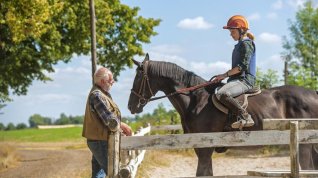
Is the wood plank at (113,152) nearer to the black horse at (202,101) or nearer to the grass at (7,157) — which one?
the black horse at (202,101)

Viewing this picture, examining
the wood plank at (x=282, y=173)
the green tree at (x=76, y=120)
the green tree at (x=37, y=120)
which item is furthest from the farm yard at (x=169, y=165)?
the green tree at (x=37, y=120)

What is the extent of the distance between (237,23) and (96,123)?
3.64 m

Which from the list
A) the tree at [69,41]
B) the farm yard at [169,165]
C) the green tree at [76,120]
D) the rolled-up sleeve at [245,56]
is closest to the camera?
the rolled-up sleeve at [245,56]

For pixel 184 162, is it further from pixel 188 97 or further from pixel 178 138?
pixel 178 138

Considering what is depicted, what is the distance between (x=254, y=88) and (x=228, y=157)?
1346 centimetres

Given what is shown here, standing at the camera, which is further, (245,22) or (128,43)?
(128,43)

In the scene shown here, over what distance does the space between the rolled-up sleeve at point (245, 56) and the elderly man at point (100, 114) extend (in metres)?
2.78

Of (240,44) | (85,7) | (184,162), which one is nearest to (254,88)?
(240,44)

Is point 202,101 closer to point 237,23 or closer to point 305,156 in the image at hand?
point 237,23

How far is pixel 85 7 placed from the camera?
30.2 m

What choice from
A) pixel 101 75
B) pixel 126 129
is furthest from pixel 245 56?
pixel 101 75

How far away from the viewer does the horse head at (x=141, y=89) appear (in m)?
9.72

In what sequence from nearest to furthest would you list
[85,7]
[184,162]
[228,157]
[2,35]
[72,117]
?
[184,162] → [228,157] → [2,35] → [85,7] → [72,117]

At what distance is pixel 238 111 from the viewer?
8.97m
